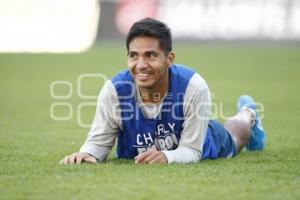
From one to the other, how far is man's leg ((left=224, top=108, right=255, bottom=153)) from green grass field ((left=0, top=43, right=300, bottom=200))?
0.13m

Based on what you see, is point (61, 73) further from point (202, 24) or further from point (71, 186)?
point (71, 186)

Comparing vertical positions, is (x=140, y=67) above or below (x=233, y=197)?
above

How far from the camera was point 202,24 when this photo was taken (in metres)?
24.0

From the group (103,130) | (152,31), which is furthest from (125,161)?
(152,31)

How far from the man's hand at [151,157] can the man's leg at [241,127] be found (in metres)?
1.30

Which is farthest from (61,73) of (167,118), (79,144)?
(167,118)

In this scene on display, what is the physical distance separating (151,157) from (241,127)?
5.48 ft

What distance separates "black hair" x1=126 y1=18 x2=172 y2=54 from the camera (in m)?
6.25

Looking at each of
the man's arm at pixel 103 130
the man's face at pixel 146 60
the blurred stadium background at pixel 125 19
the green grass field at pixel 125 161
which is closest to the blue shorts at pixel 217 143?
the green grass field at pixel 125 161

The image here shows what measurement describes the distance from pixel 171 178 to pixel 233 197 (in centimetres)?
70

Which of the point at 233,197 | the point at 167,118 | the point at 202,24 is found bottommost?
the point at 233,197

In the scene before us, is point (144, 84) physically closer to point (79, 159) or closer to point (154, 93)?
point (154, 93)

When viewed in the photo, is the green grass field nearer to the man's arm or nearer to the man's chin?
the man's arm

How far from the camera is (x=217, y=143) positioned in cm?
718
